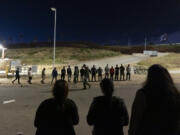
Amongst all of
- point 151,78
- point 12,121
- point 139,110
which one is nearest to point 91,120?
point 139,110

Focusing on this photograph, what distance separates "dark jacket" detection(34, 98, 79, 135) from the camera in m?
3.04

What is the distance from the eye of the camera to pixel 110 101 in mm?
3281

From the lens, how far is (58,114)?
10.0ft

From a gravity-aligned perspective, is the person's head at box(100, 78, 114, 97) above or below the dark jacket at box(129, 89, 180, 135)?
above

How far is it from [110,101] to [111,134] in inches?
18.1

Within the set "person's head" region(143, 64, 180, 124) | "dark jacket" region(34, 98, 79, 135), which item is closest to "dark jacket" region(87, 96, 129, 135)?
"dark jacket" region(34, 98, 79, 135)

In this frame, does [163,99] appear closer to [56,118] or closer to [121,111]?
[121,111]

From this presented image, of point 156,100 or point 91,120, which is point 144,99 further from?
point 91,120

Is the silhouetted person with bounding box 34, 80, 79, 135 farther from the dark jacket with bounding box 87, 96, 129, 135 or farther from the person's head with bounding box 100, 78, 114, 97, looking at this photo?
the person's head with bounding box 100, 78, 114, 97

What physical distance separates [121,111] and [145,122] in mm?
725

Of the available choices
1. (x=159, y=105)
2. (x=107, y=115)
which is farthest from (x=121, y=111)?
(x=159, y=105)

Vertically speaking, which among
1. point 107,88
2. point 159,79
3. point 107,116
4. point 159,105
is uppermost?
point 159,79

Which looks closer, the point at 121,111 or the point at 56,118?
the point at 56,118

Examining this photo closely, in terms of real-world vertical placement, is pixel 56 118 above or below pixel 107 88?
below
